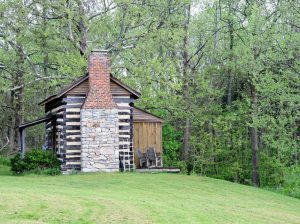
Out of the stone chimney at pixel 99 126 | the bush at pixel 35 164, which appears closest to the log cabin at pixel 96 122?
the stone chimney at pixel 99 126

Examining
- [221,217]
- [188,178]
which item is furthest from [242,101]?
[221,217]

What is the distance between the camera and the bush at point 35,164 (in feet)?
83.9

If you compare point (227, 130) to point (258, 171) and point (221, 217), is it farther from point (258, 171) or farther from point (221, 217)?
point (221, 217)

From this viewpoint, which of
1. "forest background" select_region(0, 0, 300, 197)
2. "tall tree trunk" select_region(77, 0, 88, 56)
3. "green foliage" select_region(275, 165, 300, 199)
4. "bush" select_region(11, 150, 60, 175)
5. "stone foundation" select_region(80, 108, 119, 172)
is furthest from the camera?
"tall tree trunk" select_region(77, 0, 88, 56)

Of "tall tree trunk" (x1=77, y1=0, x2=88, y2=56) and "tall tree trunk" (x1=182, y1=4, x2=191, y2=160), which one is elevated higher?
"tall tree trunk" (x1=77, y1=0, x2=88, y2=56)

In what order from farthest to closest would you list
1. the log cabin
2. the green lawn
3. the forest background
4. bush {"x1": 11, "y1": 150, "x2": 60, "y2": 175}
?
the forest background
the log cabin
bush {"x1": 11, "y1": 150, "x2": 60, "y2": 175}
the green lawn

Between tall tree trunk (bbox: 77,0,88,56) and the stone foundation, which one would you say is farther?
tall tree trunk (bbox: 77,0,88,56)

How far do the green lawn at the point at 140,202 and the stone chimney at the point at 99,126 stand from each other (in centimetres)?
162

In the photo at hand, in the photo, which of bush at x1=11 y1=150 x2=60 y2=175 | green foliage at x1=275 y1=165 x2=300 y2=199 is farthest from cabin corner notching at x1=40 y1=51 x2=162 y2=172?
green foliage at x1=275 y1=165 x2=300 y2=199

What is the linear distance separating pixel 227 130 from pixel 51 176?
43.3 ft

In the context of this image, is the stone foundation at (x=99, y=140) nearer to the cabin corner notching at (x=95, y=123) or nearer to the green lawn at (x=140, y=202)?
the cabin corner notching at (x=95, y=123)

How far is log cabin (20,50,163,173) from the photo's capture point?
85.9 ft

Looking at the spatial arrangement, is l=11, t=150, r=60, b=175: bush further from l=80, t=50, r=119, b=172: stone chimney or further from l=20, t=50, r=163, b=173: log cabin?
l=80, t=50, r=119, b=172: stone chimney

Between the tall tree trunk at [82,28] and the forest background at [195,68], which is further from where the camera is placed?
the tall tree trunk at [82,28]
